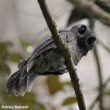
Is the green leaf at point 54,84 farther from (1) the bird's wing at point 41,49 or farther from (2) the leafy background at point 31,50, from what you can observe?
(1) the bird's wing at point 41,49

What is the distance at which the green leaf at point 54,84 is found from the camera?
13.6 feet

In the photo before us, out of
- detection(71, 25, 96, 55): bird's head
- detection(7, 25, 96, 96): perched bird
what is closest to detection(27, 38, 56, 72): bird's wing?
detection(7, 25, 96, 96): perched bird

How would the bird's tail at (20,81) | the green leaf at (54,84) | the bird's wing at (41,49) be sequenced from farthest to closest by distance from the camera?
the green leaf at (54,84)
the bird's wing at (41,49)
the bird's tail at (20,81)

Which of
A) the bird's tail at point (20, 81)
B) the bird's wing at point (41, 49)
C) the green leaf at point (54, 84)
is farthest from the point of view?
the green leaf at point (54, 84)

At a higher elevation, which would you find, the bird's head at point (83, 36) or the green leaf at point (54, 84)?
the bird's head at point (83, 36)

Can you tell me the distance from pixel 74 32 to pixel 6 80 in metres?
0.77

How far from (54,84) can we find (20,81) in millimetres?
556

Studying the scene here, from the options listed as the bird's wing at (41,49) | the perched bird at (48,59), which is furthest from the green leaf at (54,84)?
the bird's wing at (41,49)

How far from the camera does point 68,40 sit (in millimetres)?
4008

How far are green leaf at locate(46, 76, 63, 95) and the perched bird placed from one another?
0.52 feet

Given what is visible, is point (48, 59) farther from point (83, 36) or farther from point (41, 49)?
point (83, 36)

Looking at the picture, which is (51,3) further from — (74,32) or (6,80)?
(6,80)

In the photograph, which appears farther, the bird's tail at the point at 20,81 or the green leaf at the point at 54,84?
the green leaf at the point at 54,84

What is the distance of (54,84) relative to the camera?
4160mm
